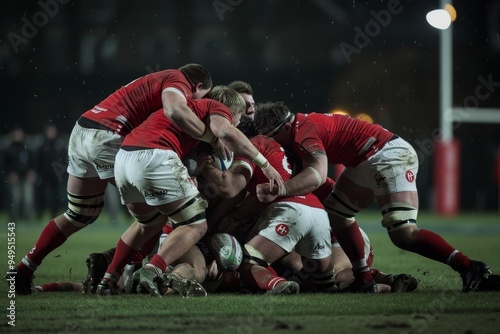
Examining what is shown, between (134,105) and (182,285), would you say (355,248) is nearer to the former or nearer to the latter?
(182,285)

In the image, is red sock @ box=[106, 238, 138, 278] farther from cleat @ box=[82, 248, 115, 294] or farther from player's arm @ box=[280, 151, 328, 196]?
player's arm @ box=[280, 151, 328, 196]

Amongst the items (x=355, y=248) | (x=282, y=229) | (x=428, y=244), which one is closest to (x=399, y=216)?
(x=428, y=244)

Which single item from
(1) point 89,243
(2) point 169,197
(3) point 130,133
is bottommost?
(1) point 89,243

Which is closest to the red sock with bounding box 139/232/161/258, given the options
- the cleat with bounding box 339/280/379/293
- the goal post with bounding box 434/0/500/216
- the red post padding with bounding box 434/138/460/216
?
the cleat with bounding box 339/280/379/293

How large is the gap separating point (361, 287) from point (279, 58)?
2120 centimetres

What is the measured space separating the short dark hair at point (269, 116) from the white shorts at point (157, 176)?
3.27ft

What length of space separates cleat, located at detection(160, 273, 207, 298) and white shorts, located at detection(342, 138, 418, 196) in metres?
1.81

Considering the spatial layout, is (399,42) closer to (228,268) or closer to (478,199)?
(478,199)

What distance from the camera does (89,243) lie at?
14172 mm

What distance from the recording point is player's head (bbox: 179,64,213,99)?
766 cm

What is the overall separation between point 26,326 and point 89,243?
8694 mm

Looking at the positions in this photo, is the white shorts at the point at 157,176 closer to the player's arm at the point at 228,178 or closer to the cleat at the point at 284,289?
the player's arm at the point at 228,178

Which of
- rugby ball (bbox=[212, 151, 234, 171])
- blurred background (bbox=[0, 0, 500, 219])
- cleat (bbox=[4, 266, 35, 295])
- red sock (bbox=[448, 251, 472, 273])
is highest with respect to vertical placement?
blurred background (bbox=[0, 0, 500, 219])

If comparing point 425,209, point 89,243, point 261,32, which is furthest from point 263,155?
point 261,32
